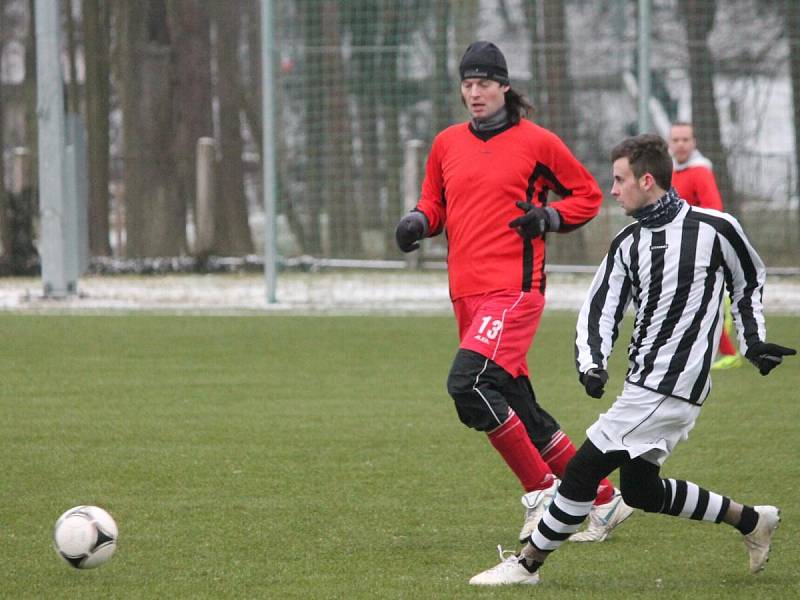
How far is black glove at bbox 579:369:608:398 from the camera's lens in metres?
5.05

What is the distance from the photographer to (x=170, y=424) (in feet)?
30.0

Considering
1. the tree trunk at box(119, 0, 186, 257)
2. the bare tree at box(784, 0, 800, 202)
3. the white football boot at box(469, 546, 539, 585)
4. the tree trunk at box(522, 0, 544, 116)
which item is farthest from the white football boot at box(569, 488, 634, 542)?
the tree trunk at box(119, 0, 186, 257)

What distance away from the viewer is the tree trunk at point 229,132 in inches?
952

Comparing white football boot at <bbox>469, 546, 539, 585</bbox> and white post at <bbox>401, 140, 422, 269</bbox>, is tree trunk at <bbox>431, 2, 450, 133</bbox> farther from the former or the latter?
white football boot at <bbox>469, 546, 539, 585</bbox>

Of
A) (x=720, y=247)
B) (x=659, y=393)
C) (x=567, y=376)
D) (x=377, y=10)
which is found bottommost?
(x=567, y=376)

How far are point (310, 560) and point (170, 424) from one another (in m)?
3.59

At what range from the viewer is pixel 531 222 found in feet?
20.0

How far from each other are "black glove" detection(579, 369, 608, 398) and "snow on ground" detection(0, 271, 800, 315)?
458 inches

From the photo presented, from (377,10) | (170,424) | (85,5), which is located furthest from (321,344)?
(85,5)

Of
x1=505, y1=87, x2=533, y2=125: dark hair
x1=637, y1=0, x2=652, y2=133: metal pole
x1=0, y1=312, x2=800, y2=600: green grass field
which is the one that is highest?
x1=637, y1=0, x2=652, y2=133: metal pole

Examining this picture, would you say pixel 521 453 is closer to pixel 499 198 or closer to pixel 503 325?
pixel 503 325

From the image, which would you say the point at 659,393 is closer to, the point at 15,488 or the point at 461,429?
the point at 15,488

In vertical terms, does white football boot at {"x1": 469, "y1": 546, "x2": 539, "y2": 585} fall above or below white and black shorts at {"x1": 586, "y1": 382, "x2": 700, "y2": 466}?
below

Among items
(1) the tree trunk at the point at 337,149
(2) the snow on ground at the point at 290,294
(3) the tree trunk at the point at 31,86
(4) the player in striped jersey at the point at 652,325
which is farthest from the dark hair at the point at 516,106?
(3) the tree trunk at the point at 31,86
